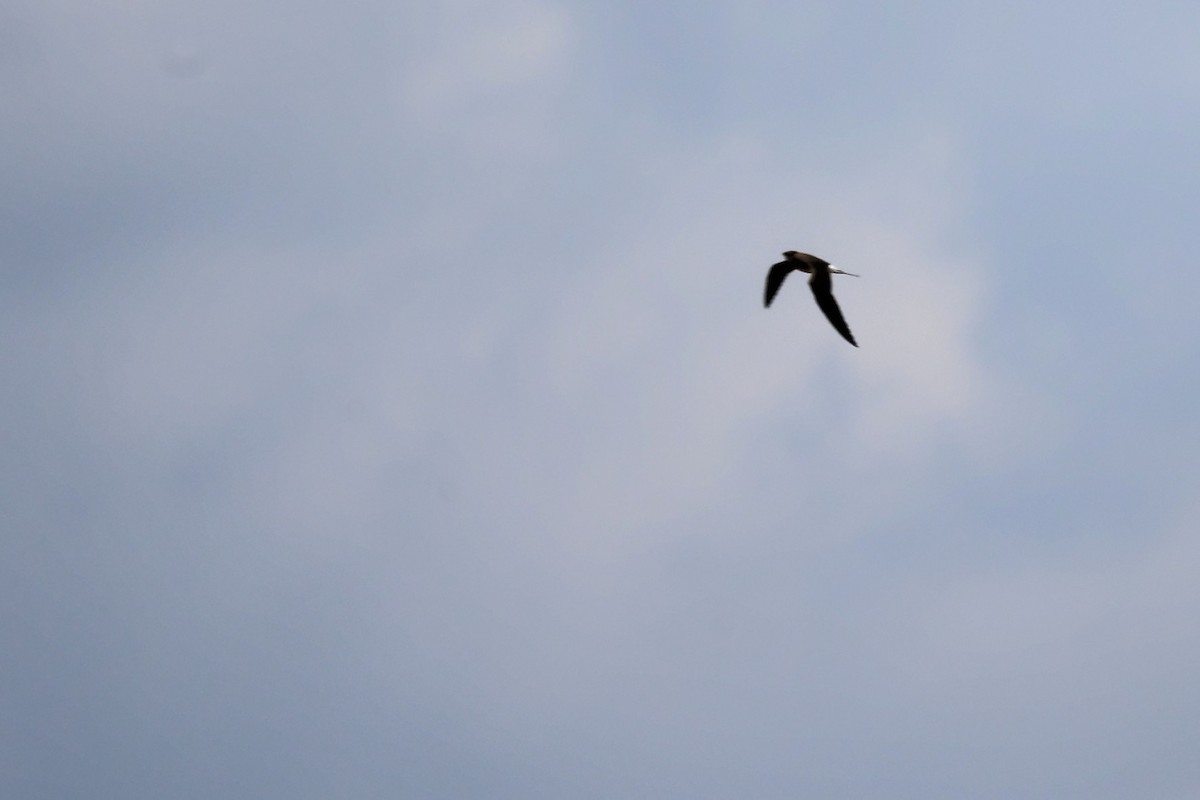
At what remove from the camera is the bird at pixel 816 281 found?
50.0 meters

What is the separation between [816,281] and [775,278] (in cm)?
224

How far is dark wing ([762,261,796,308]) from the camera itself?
2036 inches

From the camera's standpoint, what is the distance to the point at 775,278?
5222 cm

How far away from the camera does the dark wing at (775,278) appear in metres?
51.7

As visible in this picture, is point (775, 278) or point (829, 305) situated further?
point (775, 278)

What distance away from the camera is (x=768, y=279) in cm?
5212

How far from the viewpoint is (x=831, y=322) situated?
49812 mm

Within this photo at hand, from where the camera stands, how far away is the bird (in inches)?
1967

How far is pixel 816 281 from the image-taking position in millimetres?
50562

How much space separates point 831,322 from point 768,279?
3826mm
